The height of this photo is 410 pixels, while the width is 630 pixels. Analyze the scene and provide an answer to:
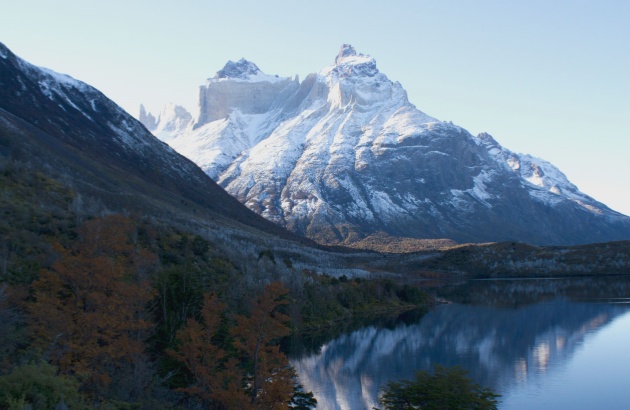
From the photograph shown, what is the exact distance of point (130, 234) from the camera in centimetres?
4344

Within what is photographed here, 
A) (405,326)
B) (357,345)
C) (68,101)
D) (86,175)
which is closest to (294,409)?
(357,345)

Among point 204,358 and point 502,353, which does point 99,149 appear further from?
point 204,358

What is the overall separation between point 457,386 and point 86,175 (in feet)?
229

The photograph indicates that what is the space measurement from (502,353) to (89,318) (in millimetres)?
41677

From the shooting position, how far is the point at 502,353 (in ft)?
174

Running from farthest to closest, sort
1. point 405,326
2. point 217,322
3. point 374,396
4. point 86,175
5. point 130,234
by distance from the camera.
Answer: point 86,175 → point 405,326 → point 130,234 → point 374,396 → point 217,322

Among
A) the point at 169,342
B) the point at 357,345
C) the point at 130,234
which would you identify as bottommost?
the point at 357,345

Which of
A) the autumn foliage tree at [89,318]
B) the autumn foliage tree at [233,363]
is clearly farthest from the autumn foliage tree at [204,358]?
the autumn foliage tree at [89,318]

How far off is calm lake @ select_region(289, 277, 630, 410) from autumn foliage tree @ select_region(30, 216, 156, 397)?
16.3 m

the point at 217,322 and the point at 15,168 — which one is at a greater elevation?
the point at 15,168

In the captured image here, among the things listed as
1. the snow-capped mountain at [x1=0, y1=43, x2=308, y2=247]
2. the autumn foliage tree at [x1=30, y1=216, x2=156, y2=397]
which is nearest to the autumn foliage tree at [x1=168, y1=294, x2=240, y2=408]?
the autumn foliage tree at [x1=30, y1=216, x2=156, y2=397]

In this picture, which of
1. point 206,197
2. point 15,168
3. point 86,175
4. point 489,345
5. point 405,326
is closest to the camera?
point 15,168

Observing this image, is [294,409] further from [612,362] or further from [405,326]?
[405,326]

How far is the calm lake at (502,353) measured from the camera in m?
38.9
